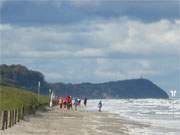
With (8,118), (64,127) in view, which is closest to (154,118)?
(64,127)

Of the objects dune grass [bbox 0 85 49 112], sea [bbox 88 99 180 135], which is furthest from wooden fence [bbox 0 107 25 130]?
sea [bbox 88 99 180 135]

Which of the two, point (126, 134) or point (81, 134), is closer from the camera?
point (81, 134)

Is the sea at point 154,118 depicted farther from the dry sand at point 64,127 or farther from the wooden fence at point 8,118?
the wooden fence at point 8,118

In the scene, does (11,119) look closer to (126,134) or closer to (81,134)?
(81,134)

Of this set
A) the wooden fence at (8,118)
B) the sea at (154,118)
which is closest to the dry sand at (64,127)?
the wooden fence at (8,118)

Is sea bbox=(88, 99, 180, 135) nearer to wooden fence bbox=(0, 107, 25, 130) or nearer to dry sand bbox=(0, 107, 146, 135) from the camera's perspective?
dry sand bbox=(0, 107, 146, 135)

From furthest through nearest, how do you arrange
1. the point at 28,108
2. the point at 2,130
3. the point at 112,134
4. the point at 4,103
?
the point at 28,108
the point at 4,103
the point at 112,134
the point at 2,130

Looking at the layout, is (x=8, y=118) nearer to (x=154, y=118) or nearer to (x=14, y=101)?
(x=14, y=101)

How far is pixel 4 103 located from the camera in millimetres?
40531

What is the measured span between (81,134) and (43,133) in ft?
9.59

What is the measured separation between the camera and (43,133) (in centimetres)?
2973

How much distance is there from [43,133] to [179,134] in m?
10.3

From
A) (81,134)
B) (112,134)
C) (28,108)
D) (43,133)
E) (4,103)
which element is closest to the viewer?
(43,133)

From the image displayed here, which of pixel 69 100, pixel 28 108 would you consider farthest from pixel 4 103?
pixel 69 100
